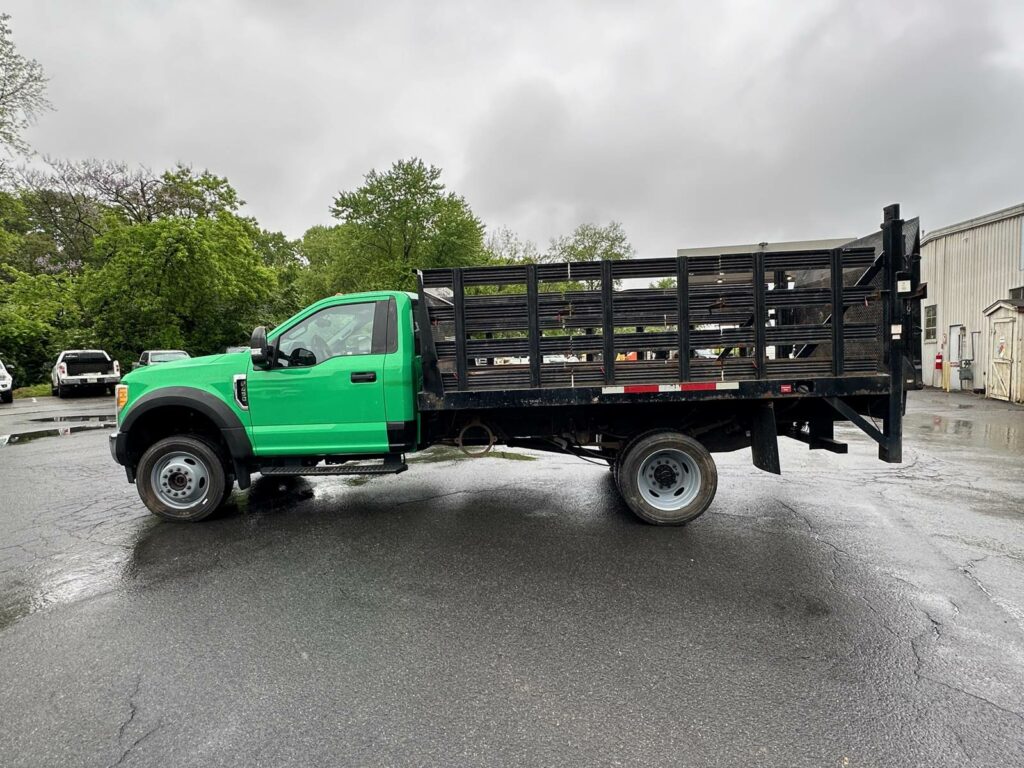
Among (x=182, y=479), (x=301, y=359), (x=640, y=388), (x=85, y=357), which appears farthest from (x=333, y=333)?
(x=85, y=357)

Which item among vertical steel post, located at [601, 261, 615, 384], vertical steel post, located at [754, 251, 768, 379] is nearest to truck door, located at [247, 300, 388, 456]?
vertical steel post, located at [601, 261, 615, 384]

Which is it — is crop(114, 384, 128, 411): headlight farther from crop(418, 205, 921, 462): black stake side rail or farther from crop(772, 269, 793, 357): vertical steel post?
crop(772, 269, 793, 357): vertical steel post

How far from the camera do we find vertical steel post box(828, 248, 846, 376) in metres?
4.83

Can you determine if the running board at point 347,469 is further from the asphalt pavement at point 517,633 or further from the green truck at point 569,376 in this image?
the asphalt pavement at point 517,633

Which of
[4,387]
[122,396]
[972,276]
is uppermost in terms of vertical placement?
[972,276]

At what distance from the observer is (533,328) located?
16.3 ft

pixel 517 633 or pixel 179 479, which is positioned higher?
pixel 179 479

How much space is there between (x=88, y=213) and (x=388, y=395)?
4194cm

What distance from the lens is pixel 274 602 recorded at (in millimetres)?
3771

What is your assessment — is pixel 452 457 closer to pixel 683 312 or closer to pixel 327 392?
pixel 327 392

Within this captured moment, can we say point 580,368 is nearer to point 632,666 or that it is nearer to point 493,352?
point 493,352

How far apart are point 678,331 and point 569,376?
1.05m

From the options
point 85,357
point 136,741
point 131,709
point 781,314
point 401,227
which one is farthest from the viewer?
point 401,227

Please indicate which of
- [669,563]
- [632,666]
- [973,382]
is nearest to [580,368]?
[669,563]
